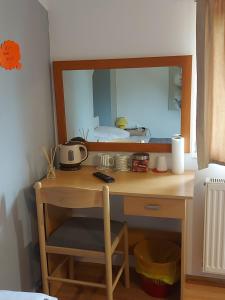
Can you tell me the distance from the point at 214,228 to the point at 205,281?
0.48 meters

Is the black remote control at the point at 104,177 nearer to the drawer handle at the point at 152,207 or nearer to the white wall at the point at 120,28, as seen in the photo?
the drawer handle at the point at 152,207

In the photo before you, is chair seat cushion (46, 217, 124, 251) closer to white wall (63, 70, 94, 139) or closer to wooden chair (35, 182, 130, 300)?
wooden chair (35, 182, 130, 300)

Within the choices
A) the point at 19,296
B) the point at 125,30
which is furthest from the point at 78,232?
the point at 125,30

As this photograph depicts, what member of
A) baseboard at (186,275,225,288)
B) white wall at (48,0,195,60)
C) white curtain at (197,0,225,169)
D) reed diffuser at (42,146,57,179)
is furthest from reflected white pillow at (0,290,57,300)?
white wall at (48,0,195,60)

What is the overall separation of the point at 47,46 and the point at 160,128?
3.08ft

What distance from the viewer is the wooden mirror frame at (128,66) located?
6.79ft

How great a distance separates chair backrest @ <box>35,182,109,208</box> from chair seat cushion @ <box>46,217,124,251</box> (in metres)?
0.28

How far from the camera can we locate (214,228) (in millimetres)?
2076

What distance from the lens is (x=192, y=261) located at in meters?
2.32

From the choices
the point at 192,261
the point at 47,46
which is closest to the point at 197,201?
the point at 192,261

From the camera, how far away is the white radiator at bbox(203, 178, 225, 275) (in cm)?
202

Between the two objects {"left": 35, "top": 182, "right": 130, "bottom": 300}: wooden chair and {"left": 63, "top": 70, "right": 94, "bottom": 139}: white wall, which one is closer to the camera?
{"left": 35, "top": 182, "right": 130, "bottom": 300}: wooden chair

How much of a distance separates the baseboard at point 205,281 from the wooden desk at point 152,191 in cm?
44

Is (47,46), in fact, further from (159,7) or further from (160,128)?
(160,128)
